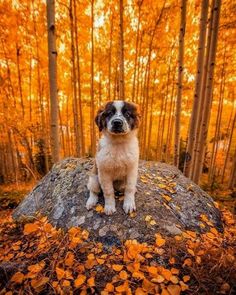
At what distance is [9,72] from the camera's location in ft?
35.3

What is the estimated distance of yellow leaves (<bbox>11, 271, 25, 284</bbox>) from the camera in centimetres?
205

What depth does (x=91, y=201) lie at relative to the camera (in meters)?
3.04

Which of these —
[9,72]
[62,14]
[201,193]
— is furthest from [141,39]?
[201,193]

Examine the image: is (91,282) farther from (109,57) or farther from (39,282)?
(109,57)

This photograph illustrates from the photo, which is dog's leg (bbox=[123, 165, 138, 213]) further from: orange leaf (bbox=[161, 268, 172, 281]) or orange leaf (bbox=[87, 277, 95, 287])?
orange leaf (bbox=[87, 277, 95, 287])

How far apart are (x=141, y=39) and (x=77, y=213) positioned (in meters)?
9.91

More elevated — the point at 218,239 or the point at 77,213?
the point at 77,213

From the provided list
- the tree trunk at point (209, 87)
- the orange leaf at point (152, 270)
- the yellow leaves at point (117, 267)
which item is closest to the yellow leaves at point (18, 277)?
the yellow leaves at point (117, 267)

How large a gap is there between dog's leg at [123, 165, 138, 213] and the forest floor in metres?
0.47

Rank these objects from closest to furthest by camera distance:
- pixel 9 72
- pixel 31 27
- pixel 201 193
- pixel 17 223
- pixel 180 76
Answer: pixel 17 223
pixel 201 193
pixel 180 76
pixel 31 27
pixel 9 72

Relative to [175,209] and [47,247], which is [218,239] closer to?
[175,209]

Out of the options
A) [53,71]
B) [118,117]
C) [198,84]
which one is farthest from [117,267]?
[198,84]

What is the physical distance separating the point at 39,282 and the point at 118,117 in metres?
1.98

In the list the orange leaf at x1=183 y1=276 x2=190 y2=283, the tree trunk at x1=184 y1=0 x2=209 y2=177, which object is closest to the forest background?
the tree trunk at x1=184 y1=0 x2=209 y2=177
